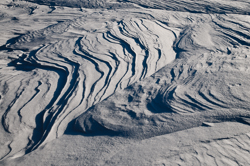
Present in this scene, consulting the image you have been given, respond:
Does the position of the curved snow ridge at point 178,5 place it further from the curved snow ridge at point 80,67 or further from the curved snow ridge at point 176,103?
the curved snow ridge at point 176,103

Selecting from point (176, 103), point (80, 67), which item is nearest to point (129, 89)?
point (176, 103)

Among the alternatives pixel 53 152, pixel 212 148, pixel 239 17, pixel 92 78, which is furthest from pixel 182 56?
pixel 53 152

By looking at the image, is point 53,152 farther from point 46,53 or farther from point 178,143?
point 46,53

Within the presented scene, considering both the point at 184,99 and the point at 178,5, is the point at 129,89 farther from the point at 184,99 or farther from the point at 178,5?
the point at 178,5

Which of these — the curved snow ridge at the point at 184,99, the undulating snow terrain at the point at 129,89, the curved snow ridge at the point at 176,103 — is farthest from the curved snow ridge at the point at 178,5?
the curved snow ridge at the point at 176,103

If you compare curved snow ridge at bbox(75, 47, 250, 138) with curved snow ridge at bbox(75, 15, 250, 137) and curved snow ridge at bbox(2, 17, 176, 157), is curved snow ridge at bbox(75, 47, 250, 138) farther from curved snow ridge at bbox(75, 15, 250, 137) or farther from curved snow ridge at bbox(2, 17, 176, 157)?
curved snow ridge at bbox(2, 17, 176, 157)
